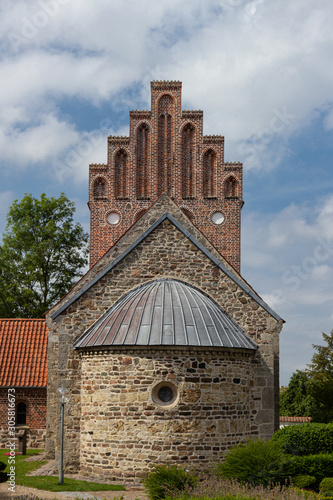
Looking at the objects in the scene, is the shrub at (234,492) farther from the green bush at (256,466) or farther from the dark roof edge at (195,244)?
the dark roof edge at (195,244)

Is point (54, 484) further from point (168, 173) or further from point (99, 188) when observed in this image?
point (168, 173)

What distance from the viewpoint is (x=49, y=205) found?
1201 inches

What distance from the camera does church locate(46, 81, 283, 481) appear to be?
534 inches

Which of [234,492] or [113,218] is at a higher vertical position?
[113,218]

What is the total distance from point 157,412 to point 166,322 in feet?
7.50

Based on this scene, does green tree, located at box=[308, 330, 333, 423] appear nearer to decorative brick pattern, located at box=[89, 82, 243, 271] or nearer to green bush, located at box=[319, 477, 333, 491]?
decorative brick pattern, located at box=[89, 82, 243, 271]

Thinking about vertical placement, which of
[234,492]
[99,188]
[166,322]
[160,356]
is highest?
[99,188]

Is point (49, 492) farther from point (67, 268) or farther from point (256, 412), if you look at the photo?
point (67, 268)

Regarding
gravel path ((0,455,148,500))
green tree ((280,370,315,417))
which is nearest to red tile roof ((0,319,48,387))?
gravel path ((0,455,148,500))

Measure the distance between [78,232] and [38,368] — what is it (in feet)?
39.2

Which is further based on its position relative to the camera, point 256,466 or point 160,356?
point 160,356

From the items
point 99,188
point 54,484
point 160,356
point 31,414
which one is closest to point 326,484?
point 160,356

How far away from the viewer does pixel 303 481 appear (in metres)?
13.1

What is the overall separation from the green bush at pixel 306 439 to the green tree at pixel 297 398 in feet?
72.9
